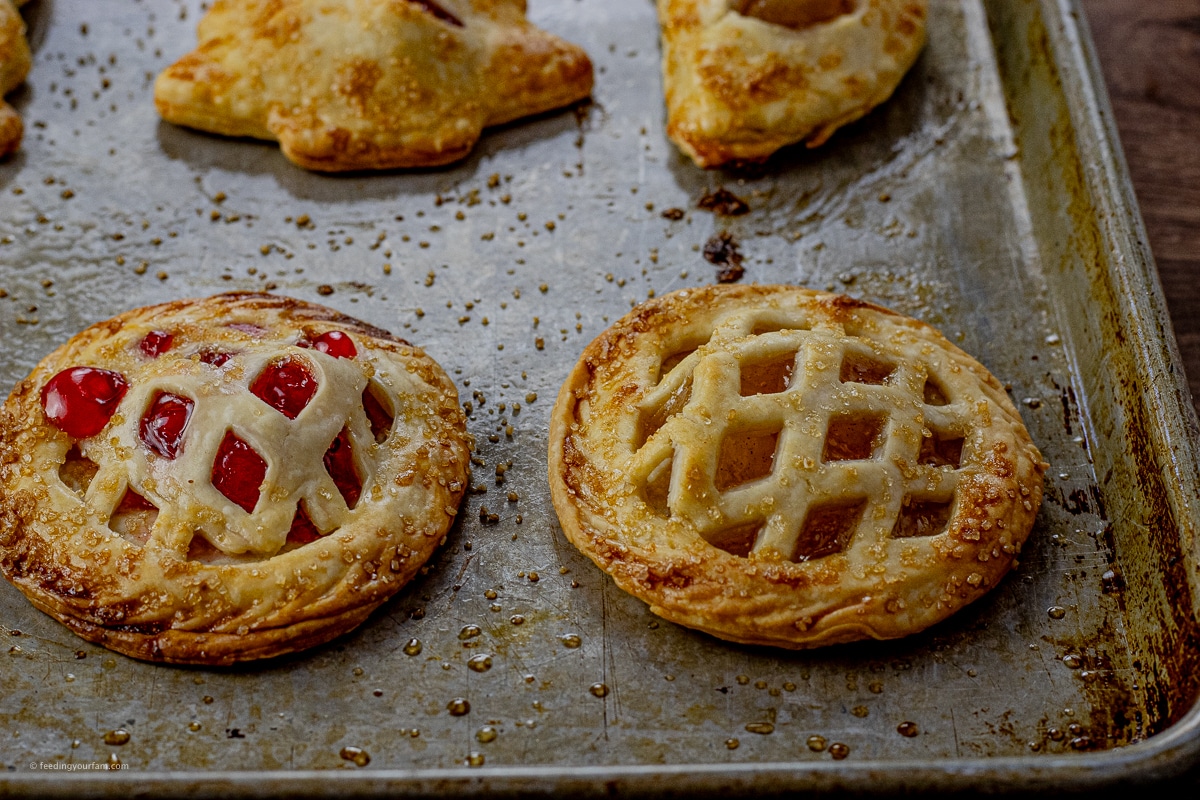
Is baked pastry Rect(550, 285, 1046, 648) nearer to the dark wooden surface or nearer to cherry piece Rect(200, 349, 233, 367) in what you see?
cherry piece Rect(200, 349, 233, 367)

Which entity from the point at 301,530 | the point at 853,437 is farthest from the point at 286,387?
the point at 853,437

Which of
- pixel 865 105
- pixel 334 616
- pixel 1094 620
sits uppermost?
pixel 865 105

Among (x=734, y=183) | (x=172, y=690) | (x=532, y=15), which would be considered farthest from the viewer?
(x=532, y=15)

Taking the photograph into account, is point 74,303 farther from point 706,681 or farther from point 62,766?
point 706,681

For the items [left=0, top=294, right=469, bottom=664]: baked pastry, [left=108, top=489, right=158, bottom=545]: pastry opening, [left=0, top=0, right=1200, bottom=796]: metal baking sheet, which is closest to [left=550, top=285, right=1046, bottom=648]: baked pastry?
[left=0, top=0, right=1200, bottom=796]: metal baking sheet

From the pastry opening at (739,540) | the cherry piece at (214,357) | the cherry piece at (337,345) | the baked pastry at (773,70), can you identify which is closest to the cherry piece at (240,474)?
the cherry piece at (214,357)

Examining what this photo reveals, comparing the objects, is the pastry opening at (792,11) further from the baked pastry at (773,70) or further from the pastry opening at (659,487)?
the pastry opening at (659,487)

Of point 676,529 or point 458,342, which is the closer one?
point 676,529

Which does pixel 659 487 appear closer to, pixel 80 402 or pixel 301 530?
pixel 301 530

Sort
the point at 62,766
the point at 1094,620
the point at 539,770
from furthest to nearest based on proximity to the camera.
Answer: the point at 1094,620 < the point at 62,766 < the point at 539,770

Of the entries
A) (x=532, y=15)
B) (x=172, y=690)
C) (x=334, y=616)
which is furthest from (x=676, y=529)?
(x=532, y=15)
